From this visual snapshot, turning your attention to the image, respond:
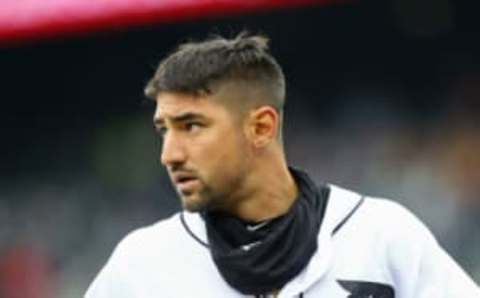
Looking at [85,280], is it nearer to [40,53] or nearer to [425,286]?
[40,53]

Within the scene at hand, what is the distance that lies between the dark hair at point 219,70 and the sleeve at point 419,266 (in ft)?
1.35

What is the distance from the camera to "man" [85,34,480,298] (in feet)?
11.8

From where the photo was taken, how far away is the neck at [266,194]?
3688 millimetres

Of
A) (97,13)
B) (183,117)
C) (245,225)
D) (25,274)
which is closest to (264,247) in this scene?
(245,225)

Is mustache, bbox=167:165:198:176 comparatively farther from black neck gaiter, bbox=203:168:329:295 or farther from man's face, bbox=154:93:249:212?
black neck gaiter, bbox=203:168:329:295

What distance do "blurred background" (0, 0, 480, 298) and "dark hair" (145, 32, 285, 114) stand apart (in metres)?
3.49

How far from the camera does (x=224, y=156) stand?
11.9 ft

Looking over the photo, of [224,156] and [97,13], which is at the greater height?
[97,13]

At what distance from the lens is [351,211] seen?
3699 millimetres

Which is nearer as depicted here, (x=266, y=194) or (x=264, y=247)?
(x=264, y=247)

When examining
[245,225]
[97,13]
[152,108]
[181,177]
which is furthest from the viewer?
[152,108]

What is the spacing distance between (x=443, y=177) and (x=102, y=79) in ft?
6.70

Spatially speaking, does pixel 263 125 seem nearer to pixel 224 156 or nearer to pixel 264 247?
pixel 224 156

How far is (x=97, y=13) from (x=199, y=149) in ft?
14.6
